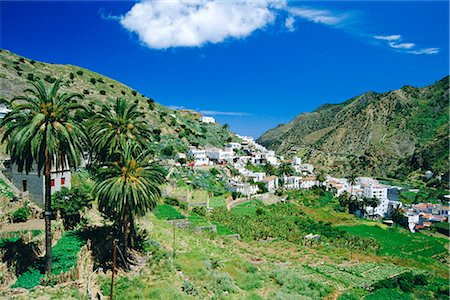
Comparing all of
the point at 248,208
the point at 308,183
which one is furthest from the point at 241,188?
the point at 308,183

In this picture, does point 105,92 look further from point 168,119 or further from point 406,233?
point 406,233

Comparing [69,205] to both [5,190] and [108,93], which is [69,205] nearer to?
[5,190]

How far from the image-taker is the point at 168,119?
121 meters

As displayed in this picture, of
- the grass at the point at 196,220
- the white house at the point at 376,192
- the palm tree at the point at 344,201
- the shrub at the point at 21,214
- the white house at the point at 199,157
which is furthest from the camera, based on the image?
the white house at the point at 376,192

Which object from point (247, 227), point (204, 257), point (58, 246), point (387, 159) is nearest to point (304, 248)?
point (247, 227)

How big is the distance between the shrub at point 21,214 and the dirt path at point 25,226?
0.38 m

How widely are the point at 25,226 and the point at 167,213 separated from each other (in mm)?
24013

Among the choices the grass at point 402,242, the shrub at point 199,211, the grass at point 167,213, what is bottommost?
the grass at point 402,242

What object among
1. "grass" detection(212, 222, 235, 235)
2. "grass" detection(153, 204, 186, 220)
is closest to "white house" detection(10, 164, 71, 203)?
"grass" detection(153, 204, 186, 220)

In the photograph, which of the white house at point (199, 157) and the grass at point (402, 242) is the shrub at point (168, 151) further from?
the grass at point (402, 242)

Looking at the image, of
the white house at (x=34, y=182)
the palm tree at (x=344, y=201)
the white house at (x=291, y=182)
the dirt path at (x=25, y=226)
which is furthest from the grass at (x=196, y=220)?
the white house at (x=291, y=182)

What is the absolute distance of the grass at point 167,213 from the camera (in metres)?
46.8

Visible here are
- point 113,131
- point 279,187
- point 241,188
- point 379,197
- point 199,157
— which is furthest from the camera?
point 379,197

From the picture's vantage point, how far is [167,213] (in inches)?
1919
